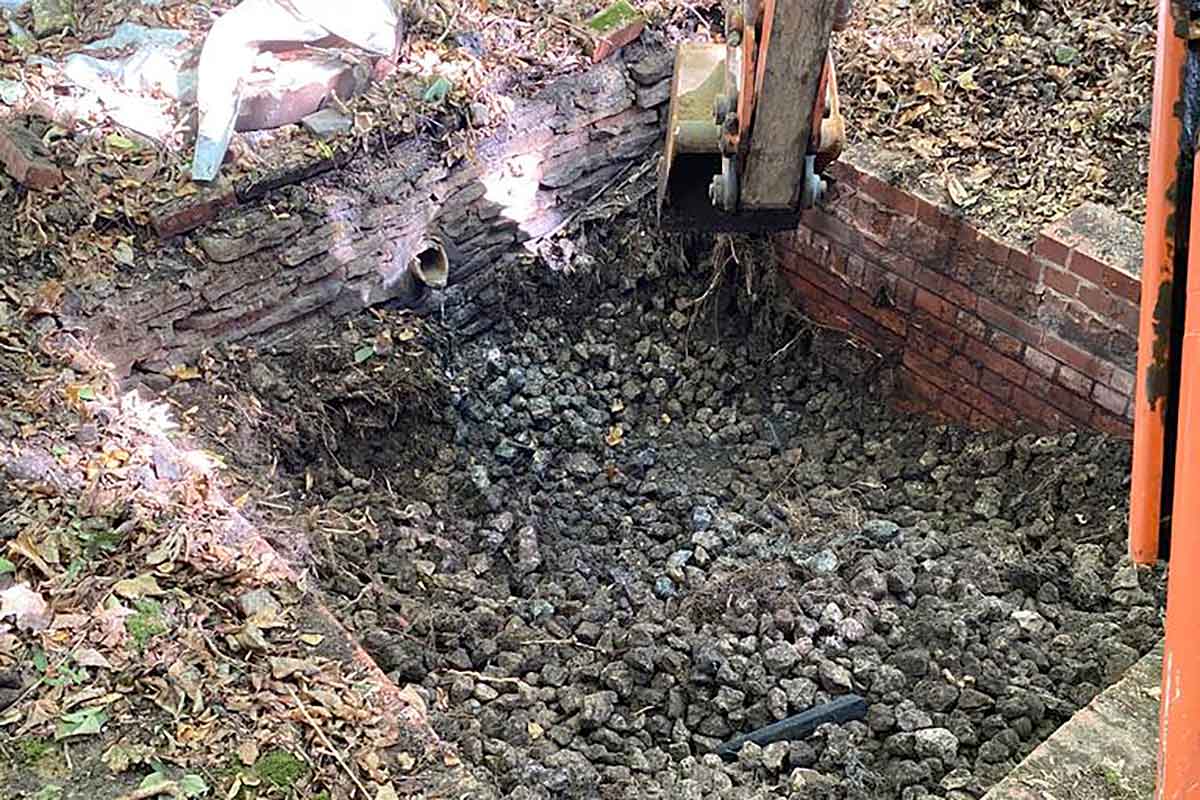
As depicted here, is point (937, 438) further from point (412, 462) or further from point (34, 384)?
point (34, 384)

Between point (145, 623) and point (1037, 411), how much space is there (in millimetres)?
2971

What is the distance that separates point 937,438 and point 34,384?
305 centimetres

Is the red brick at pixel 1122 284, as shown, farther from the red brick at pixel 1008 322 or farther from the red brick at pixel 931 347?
the red brick at pixel 931 347

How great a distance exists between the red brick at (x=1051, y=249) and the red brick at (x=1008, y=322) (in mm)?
245

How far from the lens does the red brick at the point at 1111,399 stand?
12.9 feet

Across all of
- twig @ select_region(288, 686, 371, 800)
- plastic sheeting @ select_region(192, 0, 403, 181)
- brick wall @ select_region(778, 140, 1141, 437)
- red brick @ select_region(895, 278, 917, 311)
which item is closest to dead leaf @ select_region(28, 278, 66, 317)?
plastic sheeting @ select_region(192, 0, 403, 181)

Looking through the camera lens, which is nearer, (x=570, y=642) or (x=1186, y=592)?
(x=1186, y=592)

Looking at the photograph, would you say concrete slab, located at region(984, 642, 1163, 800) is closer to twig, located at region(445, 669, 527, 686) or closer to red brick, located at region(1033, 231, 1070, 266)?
twig, located at region(445, 669, 527, 686)

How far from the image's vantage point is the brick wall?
392 centimetres

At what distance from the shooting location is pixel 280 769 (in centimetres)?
261

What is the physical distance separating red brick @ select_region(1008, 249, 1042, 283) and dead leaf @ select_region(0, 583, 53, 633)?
10.3 ft

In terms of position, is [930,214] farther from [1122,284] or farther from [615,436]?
[615,436]

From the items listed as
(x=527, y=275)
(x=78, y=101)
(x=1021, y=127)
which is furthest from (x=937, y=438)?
(x=78, y=101)

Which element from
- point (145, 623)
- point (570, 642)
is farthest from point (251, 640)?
point (570, 642)
